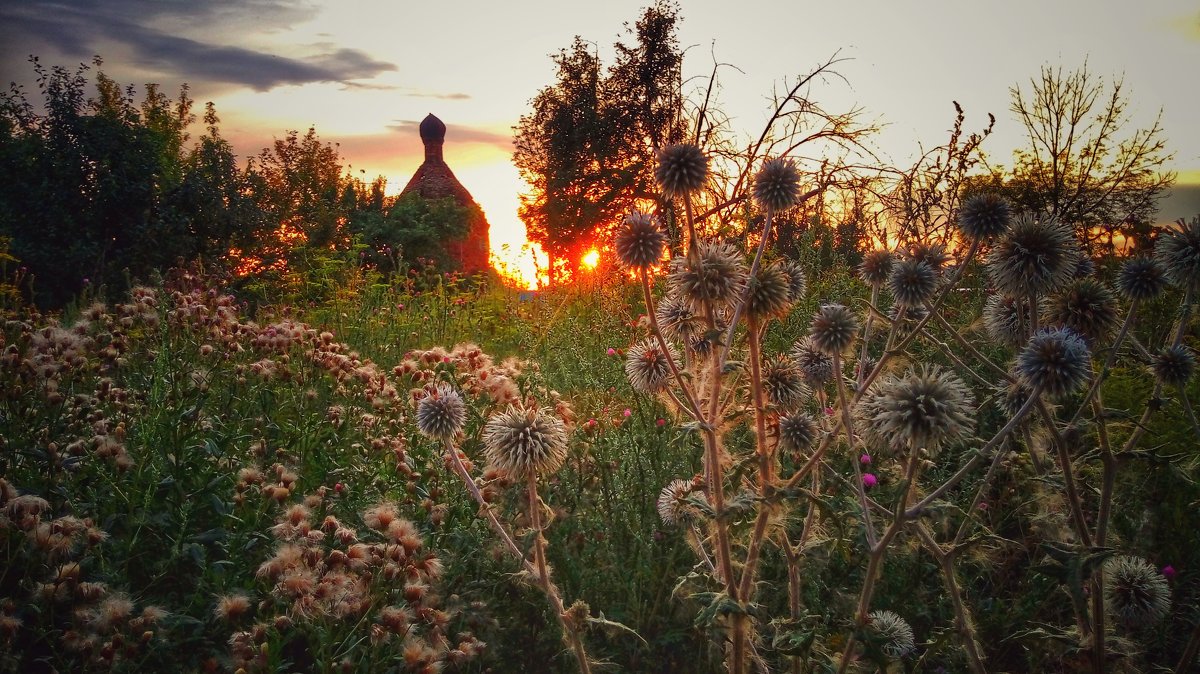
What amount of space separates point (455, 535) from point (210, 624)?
3.05 ft

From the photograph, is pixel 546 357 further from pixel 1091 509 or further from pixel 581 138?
pixel 581 138

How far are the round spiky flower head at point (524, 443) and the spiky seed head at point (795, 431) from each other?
80cm

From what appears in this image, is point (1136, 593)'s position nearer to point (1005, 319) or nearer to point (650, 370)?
point (1005, 319)

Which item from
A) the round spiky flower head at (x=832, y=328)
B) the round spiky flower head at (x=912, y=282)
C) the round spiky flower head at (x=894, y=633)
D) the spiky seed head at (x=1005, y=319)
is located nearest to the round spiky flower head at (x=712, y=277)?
the round spiky flower head at (x=832, y=328)

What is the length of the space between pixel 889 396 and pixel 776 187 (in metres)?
0.87

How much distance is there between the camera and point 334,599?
232 cm

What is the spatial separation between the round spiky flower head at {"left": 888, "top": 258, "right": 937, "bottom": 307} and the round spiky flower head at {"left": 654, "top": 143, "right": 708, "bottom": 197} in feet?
2.44

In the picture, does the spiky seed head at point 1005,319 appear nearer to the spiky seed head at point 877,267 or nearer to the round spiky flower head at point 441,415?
the spiky seed head at point 877,267

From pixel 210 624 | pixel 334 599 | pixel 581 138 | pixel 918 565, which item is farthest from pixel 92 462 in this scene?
pixel 581 138

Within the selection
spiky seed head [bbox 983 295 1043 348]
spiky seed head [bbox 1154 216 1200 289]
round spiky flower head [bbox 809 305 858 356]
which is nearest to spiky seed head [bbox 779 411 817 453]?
round spiky flower head [bbox 809 305 858 356]

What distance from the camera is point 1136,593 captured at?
98.1 inches

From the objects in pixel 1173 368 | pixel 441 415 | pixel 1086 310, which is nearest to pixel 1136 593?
pixel 1173 368

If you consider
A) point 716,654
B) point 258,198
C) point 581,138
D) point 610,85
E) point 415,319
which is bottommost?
point 716,654

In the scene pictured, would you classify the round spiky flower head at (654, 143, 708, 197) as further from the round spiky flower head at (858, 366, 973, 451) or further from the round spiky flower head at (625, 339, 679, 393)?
the round spiky flower head at (858, 366, 973, 451)
